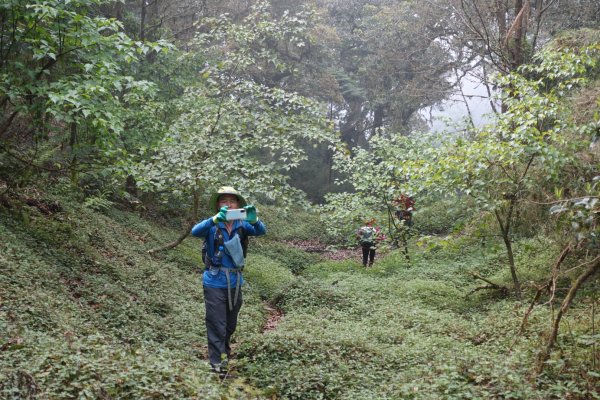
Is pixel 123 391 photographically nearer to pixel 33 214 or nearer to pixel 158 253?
pixel 33 214

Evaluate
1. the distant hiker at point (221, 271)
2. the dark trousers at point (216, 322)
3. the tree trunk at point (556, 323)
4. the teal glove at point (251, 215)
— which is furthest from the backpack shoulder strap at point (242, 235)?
the tree trunk at point (556, 323)

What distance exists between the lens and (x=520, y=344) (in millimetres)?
6699

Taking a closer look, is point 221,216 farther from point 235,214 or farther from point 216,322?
point 216,322

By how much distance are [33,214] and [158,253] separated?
146 inches

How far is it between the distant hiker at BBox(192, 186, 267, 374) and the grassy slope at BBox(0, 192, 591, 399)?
37cm

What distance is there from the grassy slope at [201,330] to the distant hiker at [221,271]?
37 centimetres

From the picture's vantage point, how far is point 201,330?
875cm

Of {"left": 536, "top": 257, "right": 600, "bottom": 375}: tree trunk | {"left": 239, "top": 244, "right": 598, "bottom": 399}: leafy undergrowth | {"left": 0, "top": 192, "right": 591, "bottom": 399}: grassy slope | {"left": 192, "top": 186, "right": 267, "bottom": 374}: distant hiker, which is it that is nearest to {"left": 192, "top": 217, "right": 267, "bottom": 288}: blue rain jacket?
{"left": 192, "top": 186, "right": 267, "bottom": 374}: distant hiker

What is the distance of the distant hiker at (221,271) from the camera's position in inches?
258

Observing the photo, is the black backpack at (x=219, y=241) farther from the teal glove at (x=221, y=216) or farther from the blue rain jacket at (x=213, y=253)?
the teal glove at (x=221, y=216)

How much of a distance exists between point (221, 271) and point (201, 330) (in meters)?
2.55

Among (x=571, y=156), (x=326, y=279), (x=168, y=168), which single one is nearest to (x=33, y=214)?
(x=168, y=168)

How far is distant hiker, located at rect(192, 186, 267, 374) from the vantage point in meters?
6.54

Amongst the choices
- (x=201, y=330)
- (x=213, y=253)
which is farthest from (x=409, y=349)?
(x=201, y=330)
